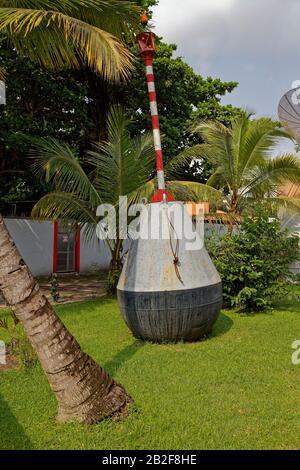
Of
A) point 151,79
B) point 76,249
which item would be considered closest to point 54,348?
point 151,79

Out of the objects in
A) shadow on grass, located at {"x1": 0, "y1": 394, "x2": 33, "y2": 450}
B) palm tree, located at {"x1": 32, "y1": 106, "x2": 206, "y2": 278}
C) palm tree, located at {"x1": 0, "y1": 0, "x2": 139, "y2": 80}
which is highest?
palm tree, located at {"x1": 0, "y1": 0, "x2": 139, "y2": 80}

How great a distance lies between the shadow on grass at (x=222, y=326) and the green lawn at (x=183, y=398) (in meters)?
0.11

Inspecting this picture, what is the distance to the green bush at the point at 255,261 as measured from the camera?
8.74 meters

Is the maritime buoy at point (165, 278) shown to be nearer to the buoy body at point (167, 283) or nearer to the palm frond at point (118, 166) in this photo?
the buoy body at point (167, 283)

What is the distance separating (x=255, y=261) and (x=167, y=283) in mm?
3276

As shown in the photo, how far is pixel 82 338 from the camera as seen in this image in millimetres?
6809

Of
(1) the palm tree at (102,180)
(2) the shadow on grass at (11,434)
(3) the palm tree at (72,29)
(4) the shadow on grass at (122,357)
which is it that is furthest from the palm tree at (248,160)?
(2) the shadow on grass at (11,434)

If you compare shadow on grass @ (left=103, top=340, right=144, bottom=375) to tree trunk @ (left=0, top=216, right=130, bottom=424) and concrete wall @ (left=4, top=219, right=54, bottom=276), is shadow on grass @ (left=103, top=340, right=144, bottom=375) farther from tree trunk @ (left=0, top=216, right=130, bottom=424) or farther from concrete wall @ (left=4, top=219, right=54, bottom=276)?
concrete wall @ (left=4, top=219, right=54, bottom=276)

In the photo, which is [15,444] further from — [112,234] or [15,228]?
[15,228]

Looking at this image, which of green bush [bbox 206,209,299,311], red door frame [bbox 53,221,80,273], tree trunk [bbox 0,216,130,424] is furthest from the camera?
red door frame [bbox 53,221,80,273]

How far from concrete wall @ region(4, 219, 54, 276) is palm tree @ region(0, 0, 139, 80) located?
7637mm

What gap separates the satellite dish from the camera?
526 inches

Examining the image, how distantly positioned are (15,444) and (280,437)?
7.32ft

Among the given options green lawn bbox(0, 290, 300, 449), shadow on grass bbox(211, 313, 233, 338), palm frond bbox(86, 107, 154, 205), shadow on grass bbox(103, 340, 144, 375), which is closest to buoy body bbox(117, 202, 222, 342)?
shadow on grass bbox(103, 340, 144, 375)
